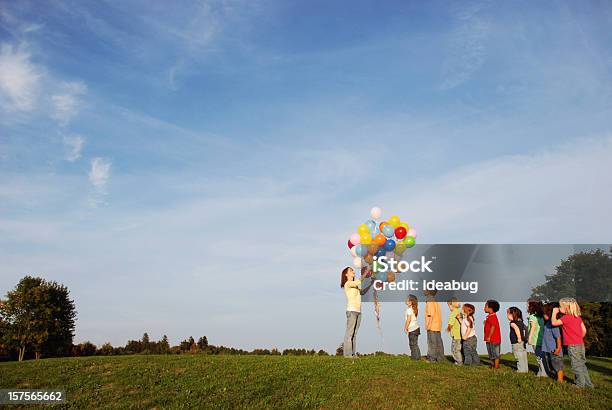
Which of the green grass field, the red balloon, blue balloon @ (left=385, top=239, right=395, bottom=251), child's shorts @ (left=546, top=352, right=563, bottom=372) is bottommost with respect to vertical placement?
the green grass field

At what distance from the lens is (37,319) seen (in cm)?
3978

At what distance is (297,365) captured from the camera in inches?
706

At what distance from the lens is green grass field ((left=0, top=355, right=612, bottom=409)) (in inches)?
557

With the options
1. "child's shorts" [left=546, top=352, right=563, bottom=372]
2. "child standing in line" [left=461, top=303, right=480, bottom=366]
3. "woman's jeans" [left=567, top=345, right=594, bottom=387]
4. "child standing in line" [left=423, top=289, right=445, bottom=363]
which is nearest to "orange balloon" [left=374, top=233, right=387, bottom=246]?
"child standing in line" [left=423, top=289, right=445, bottom=363]

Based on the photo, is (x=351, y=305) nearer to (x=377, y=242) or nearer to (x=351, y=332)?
(x=351, y=332)

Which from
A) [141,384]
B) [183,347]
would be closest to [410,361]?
[141,384]

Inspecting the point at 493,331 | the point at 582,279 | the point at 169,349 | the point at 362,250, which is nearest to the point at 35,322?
the point at 169,349

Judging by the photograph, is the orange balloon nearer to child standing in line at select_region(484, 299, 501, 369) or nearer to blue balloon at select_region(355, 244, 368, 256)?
blue balloon at select_region(355, 244, 368, 256)

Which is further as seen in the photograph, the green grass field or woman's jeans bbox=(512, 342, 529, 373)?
woman's jeans bbox=(512, 342, 529, 373)

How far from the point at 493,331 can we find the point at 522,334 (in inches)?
43.9

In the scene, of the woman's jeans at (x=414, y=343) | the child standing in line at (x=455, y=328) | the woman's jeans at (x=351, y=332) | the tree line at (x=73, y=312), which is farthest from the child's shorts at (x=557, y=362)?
the tree line at (x=73, y=312)

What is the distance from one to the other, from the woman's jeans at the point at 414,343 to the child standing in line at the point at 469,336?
64.7 inches

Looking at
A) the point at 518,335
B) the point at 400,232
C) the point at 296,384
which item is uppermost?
the point at 400,232

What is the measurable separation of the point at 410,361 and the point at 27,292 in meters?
32.7
